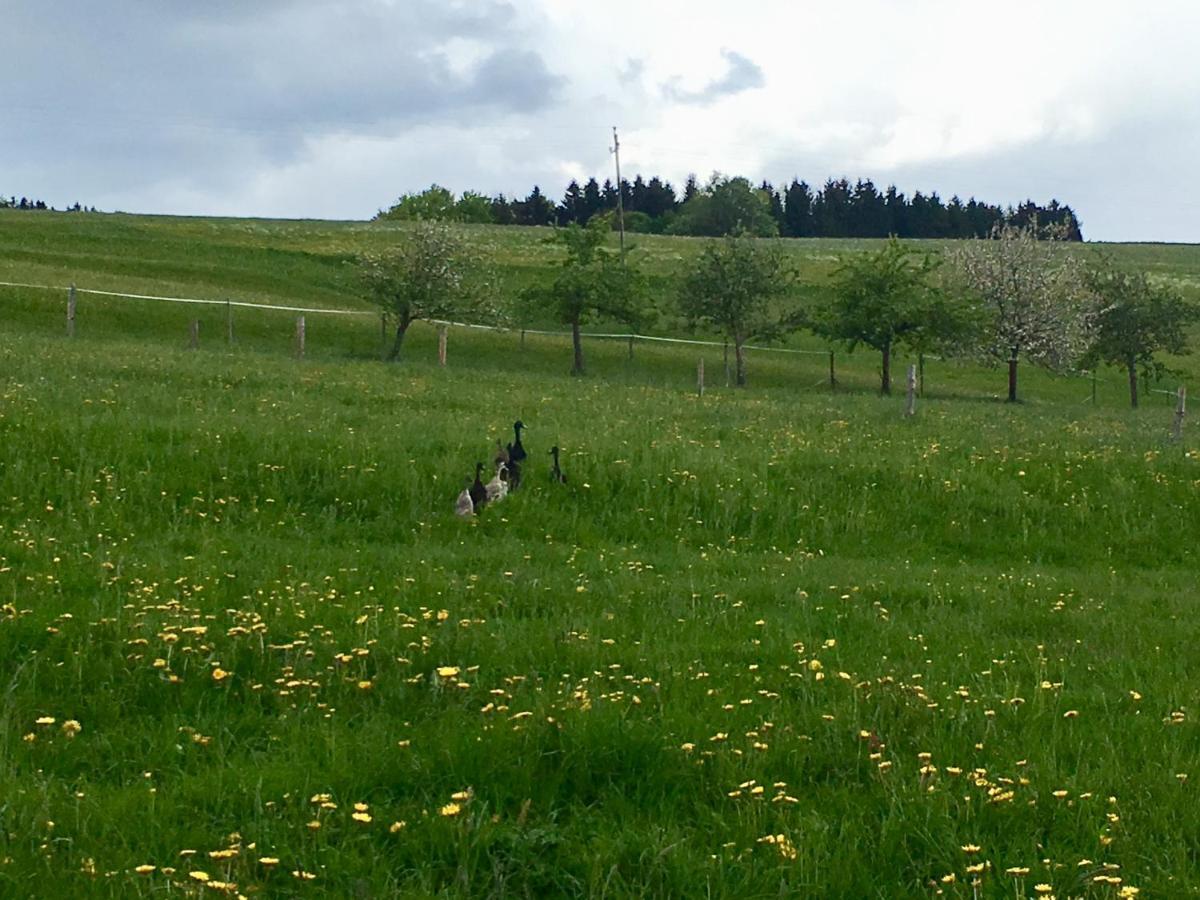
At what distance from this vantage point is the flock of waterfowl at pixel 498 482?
14.2 meters

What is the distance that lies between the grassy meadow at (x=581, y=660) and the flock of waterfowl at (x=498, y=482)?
0.16 metres

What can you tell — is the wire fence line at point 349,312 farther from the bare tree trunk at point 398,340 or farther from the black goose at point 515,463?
the black goose at point 515,463

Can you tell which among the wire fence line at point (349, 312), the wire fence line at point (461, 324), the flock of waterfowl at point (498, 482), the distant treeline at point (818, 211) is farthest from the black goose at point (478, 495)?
the distant treeline at point (818, 211)

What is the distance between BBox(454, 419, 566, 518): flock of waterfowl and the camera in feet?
46.4

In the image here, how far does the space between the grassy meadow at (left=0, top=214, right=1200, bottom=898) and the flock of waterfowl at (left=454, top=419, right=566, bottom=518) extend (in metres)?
0.16

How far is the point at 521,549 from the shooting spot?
12734 millimetres

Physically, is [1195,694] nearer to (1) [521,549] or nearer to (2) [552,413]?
(1) [521,549]

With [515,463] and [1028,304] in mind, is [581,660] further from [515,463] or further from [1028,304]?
[1028,304]

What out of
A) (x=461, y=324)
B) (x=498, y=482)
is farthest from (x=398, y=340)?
(x=498, y=482)

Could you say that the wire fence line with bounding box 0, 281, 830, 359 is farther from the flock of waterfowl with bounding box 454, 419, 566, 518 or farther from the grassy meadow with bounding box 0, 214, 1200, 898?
the flock of waterfowl with bounding box 454, 419, 566, 518

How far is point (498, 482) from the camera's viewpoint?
14742 mm

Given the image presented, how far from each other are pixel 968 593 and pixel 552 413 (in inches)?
497

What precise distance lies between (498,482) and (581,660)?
6858mm

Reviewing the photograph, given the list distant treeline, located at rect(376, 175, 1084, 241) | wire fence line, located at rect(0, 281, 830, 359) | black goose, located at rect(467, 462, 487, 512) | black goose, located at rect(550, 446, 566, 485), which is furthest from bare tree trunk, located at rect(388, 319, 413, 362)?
distant treeline, located at rect(376, 175, 1084, 241)
